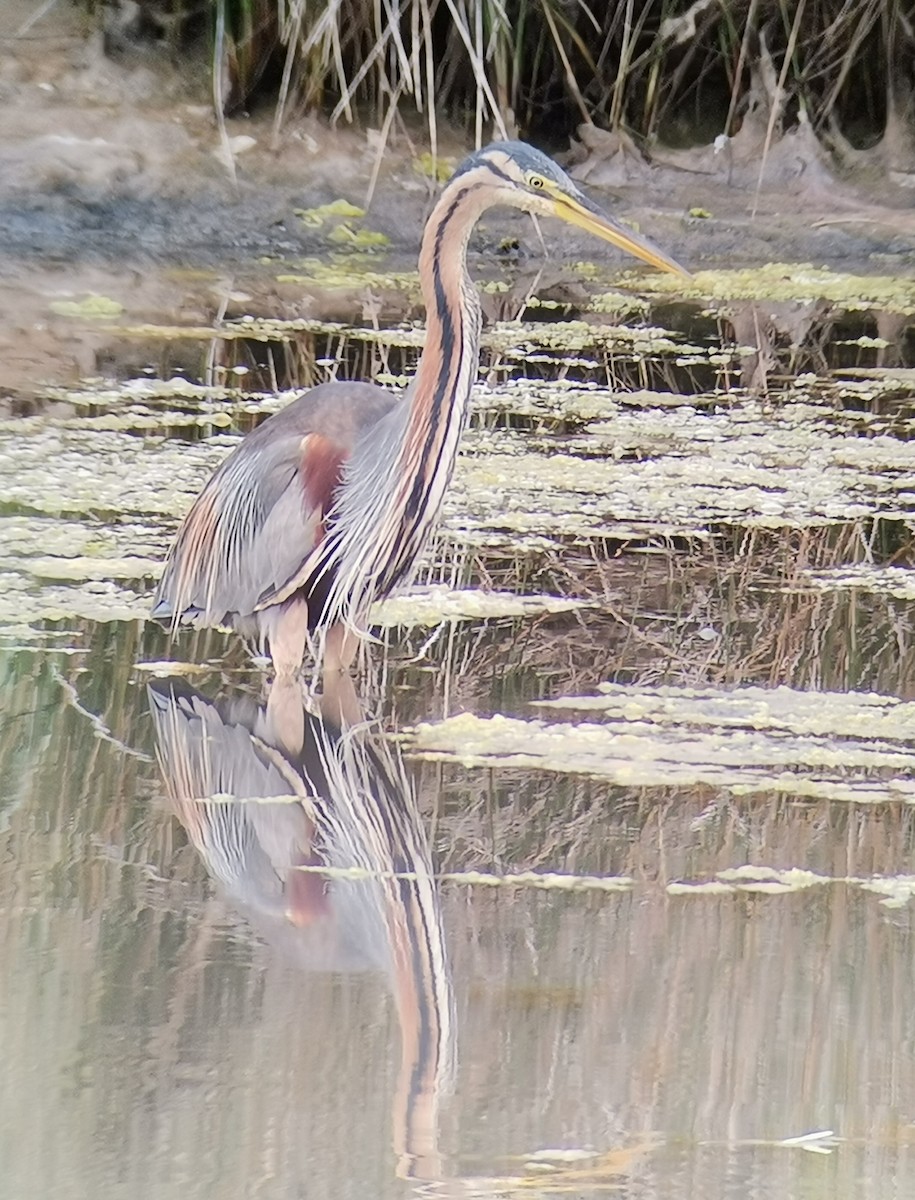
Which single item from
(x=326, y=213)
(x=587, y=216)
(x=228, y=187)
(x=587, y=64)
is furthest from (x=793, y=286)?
(x=587, y=216)

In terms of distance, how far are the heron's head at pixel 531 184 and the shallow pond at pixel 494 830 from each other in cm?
84

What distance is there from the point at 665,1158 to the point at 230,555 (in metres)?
1.94

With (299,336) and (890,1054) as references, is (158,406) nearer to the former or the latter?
(299,336)

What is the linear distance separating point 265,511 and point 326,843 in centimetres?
96

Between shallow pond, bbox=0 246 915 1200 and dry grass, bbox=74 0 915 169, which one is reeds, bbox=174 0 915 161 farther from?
shallow pond, bbox=0 246 915 1200

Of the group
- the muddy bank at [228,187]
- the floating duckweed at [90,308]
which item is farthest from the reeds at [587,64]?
the floating duckweed at [90,308]

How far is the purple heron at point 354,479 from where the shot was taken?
3852 mm

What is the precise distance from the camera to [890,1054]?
265 cm

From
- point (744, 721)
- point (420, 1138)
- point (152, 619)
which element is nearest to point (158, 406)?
point (152, 619)

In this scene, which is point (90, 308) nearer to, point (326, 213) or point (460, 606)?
point (326, 213)

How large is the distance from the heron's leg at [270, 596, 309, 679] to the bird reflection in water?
40 millimetres

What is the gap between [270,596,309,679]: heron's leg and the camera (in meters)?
3.97

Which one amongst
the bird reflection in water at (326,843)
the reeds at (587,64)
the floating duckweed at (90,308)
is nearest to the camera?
the bird reflection in water at (326,843)

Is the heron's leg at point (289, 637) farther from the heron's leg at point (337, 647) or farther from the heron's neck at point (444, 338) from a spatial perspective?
the heron's neck at point (444, 338)
